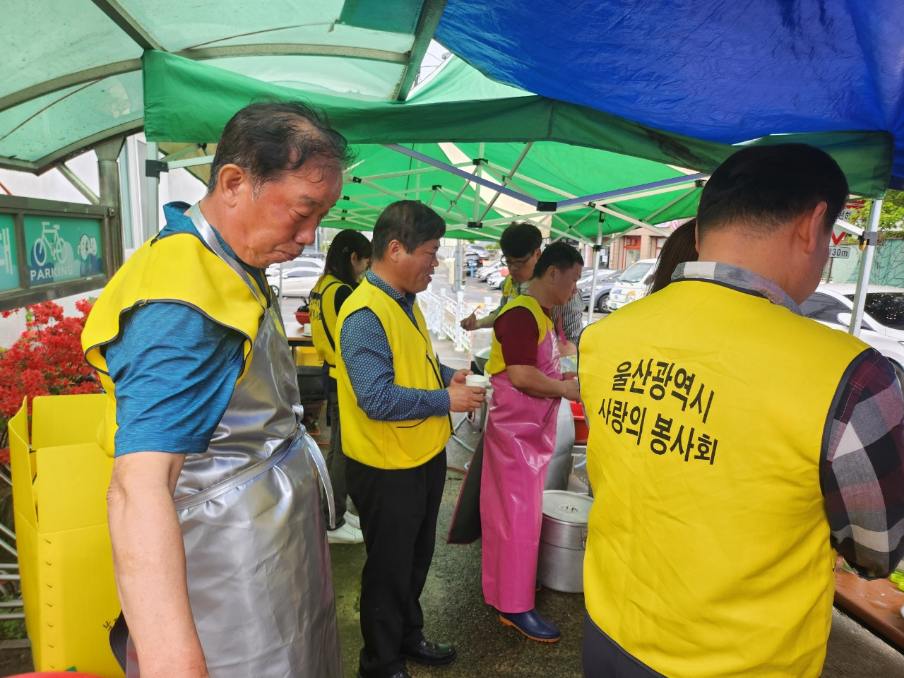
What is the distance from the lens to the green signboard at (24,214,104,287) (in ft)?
5.45

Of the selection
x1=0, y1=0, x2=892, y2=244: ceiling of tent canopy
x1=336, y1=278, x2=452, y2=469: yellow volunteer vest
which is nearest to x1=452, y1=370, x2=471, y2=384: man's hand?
x1=336, y1=278, x2=452, y2=469: yellow volunteer vest

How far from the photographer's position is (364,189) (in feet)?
24.3

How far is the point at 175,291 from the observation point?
2.62ft

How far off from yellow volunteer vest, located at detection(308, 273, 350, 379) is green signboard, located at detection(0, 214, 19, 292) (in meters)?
1.94

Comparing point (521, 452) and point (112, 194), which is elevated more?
point (112, 194)

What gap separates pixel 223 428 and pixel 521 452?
1.70 m

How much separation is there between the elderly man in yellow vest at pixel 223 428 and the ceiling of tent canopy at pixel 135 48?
86 centimetres

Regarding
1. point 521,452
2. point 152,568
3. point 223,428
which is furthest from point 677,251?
point 152,568

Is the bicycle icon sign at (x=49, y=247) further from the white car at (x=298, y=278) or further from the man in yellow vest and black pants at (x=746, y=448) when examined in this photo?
the white car at (x=298, y=278)

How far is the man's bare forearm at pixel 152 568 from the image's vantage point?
0.67 meters

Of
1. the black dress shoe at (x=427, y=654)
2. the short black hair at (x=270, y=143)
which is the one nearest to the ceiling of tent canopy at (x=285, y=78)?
the short black hair at (x=270, y=143)

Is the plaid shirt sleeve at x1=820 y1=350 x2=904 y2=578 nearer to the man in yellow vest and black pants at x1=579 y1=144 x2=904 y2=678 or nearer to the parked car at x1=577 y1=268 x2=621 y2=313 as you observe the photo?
the man in yellow vest and black pants at x1=579 y1=144 x2=904 y2=678

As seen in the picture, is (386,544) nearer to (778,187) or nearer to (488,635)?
(488,635)

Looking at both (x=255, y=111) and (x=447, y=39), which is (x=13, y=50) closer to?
(x=255, y=111)
